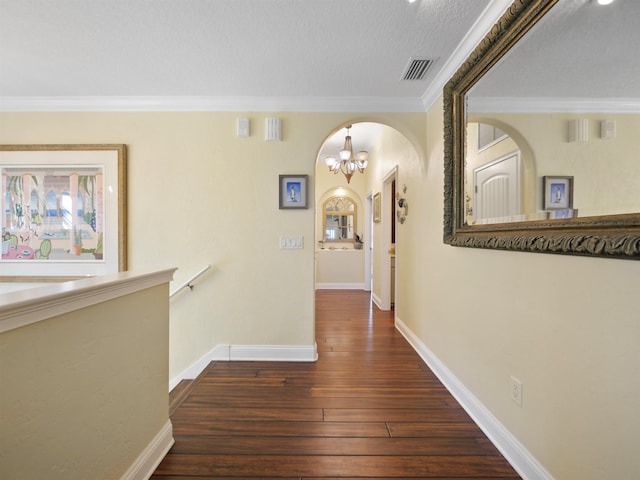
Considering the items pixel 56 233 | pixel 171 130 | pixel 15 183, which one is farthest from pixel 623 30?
pixel 15 183

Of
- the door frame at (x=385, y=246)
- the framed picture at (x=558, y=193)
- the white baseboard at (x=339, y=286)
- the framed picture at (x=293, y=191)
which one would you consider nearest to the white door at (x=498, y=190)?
the framed picture at (x=558, y=193)

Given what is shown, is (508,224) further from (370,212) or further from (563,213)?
(370,212)

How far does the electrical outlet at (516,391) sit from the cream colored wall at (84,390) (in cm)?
179

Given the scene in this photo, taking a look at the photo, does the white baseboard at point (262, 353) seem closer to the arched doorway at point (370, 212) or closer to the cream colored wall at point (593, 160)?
the arched doorway at point (370, 212)

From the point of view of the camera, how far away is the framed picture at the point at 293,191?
8.70 ft

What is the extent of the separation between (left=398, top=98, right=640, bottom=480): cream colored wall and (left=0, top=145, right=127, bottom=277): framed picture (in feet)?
9.64

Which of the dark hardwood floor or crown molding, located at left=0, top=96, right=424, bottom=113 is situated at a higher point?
crown molding, located at left=0, top=96, right=424, bottom=113

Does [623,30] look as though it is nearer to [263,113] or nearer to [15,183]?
[263,113]

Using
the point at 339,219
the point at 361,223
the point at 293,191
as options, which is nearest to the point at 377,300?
the point at 361,223

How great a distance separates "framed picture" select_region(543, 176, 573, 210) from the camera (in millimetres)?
1112

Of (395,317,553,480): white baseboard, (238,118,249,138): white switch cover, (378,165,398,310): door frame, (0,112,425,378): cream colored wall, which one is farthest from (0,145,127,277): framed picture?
(378,165,398,310): door frame

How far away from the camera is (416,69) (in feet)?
7.09

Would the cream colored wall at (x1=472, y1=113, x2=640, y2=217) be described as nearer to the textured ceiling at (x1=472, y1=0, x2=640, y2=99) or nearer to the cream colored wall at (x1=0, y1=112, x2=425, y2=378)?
the textured ceiling at (x1=472, y1=0, x2=640, y2=99)

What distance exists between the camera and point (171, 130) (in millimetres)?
2693
